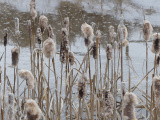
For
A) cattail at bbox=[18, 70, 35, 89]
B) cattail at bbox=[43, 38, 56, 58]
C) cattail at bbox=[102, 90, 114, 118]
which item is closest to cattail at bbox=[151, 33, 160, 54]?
cattail at bbox=[102, 90, 114, 118]

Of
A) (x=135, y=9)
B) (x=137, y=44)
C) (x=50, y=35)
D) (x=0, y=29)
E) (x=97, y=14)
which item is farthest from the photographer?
(x=135, y=9)

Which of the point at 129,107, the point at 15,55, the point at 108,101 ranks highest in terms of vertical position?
the point at 15,55

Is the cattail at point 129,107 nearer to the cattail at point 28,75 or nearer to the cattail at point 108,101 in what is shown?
the cattail at point 108,101

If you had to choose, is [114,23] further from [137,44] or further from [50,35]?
[50,35]

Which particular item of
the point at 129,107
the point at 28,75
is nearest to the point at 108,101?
the point at 28,75

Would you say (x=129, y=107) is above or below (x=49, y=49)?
below

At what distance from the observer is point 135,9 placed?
304 inches

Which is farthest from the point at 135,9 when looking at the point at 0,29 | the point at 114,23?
the point at 0,29

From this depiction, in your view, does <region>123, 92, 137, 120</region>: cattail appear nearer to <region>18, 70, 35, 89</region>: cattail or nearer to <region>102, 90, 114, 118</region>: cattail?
<region>102, 90, 114, 118</region>: cattail

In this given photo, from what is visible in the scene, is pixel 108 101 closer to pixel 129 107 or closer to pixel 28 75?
pixel 28 75

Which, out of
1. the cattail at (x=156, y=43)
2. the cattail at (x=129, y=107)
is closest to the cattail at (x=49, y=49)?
the cattail at (x=156, y=43)

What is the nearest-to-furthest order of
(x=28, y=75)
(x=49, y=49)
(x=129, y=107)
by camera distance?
(x=129, y=107) → (x=28, y=75) → (x=49, y=49)

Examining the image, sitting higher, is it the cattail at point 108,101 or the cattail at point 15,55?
the cattail at point 15,55

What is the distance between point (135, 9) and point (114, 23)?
1.62m
